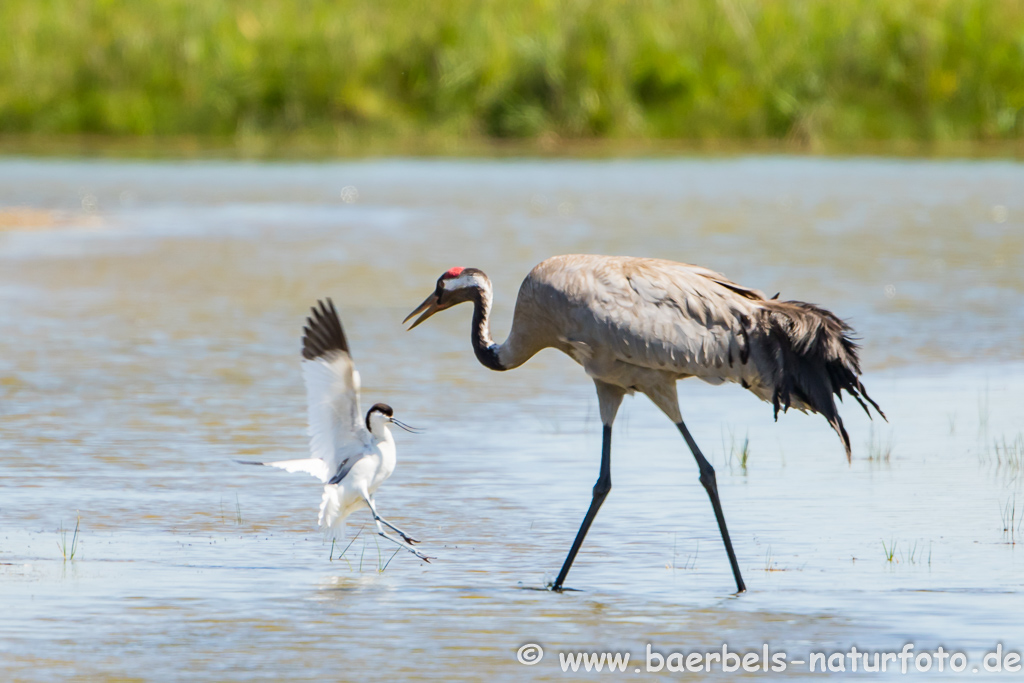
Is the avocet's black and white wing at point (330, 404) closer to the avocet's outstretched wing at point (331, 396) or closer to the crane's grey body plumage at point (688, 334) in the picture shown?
the avocet's outstretched wing at point (331, 396)

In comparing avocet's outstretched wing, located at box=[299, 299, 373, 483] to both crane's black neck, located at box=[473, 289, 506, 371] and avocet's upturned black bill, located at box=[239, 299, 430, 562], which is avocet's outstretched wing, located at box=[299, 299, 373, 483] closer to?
avocet's upturned black bill, located at box=[239, 299, 430, 562]

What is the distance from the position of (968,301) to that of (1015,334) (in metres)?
1.42

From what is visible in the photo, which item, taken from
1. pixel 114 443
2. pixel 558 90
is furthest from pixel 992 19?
pixel 114 443

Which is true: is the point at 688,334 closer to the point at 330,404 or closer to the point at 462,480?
the point at 330,404

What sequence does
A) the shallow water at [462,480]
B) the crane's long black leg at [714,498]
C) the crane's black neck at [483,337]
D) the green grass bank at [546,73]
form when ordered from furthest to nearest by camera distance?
the green grass bank at [546,73] → the crane's black neck at [483,337] → the crane's long black leg at [714,498] → the shallow water at [462,480]

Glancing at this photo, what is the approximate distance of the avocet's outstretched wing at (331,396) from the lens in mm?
6602

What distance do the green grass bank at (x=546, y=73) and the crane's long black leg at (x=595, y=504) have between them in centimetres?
1918

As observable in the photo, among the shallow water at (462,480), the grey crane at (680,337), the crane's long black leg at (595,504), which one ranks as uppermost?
the grey crane at (680,337)

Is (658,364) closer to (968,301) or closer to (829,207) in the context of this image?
(968,301)

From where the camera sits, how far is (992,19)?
2566 centimetres

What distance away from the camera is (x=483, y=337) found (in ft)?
23.7

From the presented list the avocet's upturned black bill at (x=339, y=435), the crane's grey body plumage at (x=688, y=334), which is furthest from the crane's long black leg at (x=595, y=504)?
the avocet's upturned black bill at (x=339, y=435)

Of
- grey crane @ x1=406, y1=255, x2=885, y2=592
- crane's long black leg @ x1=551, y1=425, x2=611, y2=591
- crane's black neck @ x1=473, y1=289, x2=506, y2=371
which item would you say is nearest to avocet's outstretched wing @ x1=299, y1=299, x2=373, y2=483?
crane's black neck @ x1=473, y1=289, x2=506, y2=371

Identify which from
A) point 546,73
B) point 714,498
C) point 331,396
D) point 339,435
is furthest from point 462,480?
point 546,73
